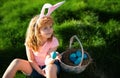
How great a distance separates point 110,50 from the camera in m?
4.14

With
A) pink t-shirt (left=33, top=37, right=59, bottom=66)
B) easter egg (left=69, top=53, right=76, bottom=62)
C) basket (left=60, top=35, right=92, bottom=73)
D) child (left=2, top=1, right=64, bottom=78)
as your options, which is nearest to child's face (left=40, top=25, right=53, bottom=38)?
child (left=2, top=1, right=64, bottom=78)

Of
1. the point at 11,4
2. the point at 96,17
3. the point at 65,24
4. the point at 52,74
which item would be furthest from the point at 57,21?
the point at 52,74

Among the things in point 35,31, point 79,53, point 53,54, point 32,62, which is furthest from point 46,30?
point 79,53

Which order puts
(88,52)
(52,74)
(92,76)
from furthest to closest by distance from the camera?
1. (88,52)
2. (92,76)
3. (52,74)

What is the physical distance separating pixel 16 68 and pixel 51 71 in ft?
1.23

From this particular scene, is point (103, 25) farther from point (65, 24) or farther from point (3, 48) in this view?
point (3, 48)

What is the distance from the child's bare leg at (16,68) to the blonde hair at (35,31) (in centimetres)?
19

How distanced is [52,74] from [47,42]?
0.38 meters

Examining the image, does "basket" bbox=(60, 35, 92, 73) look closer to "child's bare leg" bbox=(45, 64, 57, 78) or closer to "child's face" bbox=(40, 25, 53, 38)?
"child's bare leg" bbox=(45, 64, 57, 78)

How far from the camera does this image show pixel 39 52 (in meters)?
3.68

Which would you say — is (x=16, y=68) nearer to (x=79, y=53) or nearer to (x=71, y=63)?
(x=71, y=63)

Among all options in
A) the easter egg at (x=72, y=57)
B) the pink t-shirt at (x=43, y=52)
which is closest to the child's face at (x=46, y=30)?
the pink t-shirt at (x=43, y=52)

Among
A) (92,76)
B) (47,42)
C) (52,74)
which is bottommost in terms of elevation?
(92,76)

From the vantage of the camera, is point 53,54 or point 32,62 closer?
point 53,54
